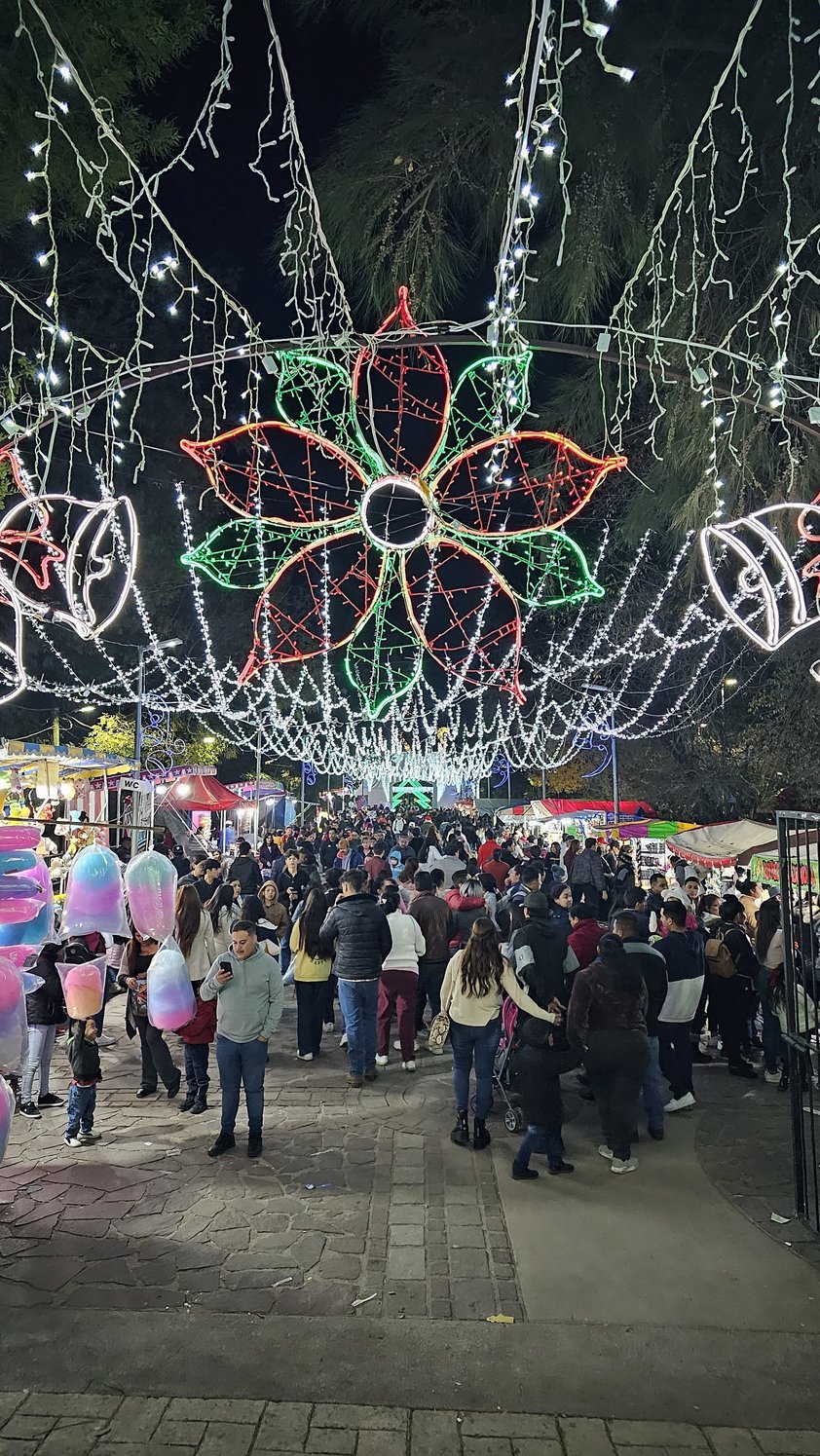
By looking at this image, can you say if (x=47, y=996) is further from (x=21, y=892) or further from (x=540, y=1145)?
(x=540, y=1145)

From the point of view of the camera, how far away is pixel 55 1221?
4.59 m

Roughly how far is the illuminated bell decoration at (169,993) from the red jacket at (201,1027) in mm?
164

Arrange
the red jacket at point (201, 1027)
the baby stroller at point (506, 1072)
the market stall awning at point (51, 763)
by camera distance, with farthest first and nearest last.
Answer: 1. the market stall awning at point (51, 763)
2. the red jacket at point (201, 1027)
3. the baby stroller at point (506, 1072)

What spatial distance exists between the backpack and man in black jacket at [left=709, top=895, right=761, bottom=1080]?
1.8 inches

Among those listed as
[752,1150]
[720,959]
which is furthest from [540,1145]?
[720,959]

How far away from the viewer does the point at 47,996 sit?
5.98 meters

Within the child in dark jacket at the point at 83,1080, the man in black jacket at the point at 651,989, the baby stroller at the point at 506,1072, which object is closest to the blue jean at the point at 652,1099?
the man in black jacket at the point at 651,989

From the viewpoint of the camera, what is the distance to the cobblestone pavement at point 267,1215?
12.7 feet

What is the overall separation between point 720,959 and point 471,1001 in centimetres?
306

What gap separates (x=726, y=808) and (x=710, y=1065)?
62.1 ft

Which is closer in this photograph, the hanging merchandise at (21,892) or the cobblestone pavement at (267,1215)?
the cobblestone pavement at (267,1215)

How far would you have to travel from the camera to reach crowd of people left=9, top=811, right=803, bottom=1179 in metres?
5.42

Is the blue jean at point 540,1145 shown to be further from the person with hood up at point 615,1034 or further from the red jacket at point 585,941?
the red jacket at point 585,941

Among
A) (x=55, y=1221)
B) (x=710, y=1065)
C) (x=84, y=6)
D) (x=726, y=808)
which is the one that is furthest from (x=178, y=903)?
(x=726, y=808)
